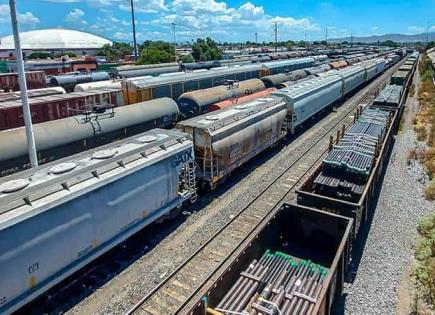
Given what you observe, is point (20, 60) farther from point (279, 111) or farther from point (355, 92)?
point (355, 92)

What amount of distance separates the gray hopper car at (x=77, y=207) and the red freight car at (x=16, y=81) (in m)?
31.0

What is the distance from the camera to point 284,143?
26141 millimetres

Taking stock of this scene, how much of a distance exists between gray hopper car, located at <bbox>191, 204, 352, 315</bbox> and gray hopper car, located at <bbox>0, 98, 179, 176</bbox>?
34.8ft

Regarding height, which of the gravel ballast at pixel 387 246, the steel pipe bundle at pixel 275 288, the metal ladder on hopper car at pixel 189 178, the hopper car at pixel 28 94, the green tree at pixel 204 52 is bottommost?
the gravel ballast at pixel 387 246

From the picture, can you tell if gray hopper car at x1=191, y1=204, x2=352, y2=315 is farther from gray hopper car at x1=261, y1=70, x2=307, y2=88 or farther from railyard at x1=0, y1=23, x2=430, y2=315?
gray hopper car at x1=261, y1=70, x2=307, y2=88

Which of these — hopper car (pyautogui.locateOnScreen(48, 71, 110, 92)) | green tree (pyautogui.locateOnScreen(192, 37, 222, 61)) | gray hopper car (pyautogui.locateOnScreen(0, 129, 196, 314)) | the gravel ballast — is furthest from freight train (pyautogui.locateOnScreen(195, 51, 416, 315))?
green tree (pyautogui.locateOnScreen(192, 37, 222, 61))

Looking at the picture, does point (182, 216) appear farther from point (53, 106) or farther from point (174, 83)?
point (174, 83)

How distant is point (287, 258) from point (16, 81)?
38.9 meters

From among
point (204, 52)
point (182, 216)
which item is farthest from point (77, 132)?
point (204, 52)

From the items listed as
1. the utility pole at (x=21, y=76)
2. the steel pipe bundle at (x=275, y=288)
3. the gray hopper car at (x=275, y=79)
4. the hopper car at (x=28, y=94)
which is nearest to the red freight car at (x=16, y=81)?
the hopper car at (x=28, y=94)

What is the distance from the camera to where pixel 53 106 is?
2109cm

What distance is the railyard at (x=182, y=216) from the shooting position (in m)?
8.49

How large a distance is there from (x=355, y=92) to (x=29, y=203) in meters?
52.3

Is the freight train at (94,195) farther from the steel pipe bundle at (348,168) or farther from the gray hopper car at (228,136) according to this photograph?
the steel pipe bundle at (348,168)
